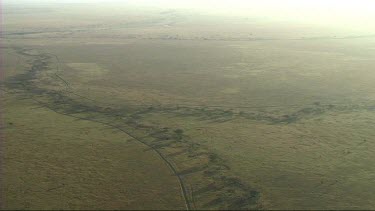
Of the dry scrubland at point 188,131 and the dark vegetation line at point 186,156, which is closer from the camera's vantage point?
the dark vegetation line at point 186,156

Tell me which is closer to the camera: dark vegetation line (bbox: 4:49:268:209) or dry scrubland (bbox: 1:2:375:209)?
dark vegetation line (bbox: 4:49:268:209)

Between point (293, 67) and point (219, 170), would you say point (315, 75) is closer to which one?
point (293, 67)

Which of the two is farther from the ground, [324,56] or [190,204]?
[324,56]

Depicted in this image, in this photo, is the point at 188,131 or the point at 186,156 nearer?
the point at 186,156

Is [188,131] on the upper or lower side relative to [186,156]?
upper

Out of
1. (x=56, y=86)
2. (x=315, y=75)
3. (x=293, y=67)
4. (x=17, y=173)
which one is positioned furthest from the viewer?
(x=293, y=67)

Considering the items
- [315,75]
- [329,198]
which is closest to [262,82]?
[315,75]

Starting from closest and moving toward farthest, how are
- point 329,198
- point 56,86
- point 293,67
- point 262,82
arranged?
1. point 329,198
2. point 56,86
3. point 262,82
4. point 293,67

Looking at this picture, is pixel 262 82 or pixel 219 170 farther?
pixel 262 82
